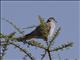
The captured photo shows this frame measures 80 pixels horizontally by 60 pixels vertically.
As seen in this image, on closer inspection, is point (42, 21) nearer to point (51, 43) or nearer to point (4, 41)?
point (51, 43)

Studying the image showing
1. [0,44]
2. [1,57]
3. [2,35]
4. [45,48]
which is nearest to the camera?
[1,57]

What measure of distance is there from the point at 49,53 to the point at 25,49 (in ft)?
0.62

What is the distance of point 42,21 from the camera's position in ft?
6.55

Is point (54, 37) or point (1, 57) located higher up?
point (1, 57)

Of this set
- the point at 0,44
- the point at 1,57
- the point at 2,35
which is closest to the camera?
the point at 1,57

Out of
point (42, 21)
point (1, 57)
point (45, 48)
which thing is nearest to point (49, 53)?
point (45, 48)

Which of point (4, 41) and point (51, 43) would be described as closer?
point (4, 41)

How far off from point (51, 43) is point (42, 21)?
0.66ft

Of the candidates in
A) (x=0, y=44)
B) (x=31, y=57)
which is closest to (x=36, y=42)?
(x=31, y=57)

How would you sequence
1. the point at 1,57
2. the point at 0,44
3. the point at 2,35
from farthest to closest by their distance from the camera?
the point at 2,35, the point at 0,44, the point at 1,57

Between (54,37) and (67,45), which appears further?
(54,37)

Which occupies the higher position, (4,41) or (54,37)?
(4,41)

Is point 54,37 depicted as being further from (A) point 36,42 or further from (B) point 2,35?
(B) point 2,35

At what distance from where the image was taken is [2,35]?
5.95 feet
